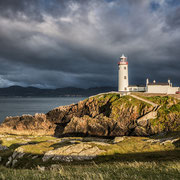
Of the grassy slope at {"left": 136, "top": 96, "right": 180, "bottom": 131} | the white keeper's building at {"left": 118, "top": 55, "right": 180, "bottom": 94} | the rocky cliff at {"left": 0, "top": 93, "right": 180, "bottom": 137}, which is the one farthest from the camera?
the white keeper's building at {"left": 118, "top": 55, "right": 180, "bottom": 94}

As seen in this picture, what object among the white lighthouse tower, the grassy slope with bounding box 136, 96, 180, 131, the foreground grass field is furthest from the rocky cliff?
the foreground grass field

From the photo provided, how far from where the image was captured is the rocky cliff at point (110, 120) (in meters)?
74.6

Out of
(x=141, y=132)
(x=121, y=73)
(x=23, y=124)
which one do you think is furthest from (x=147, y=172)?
(x=121, y=73)

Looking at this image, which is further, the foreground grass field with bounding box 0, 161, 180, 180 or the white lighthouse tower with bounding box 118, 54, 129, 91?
the white lighthouse tower with bounding box 118, 54, 129, 91

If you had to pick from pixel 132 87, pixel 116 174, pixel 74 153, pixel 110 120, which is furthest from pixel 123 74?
pixel 116 174

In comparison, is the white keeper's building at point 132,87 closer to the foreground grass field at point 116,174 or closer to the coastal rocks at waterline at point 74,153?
the coastal rocks at waterline at point 74,153

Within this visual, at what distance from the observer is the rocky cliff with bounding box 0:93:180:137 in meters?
74.6

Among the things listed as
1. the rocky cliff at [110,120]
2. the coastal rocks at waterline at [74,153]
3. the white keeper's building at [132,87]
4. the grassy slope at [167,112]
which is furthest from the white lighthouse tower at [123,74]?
the coastal rocks at waterline at [74,153]

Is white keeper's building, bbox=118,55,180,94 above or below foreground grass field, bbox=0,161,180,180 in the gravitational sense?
above

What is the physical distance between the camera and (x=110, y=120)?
80.2 m

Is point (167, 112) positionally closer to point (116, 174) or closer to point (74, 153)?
point (74, 153)

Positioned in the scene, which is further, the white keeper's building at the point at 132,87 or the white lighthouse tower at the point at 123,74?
the white lighthouse tower at the point at 123,74

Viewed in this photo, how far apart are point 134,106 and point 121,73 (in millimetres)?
30955

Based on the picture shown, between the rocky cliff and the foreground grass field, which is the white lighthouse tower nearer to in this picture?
the rocky cliff
